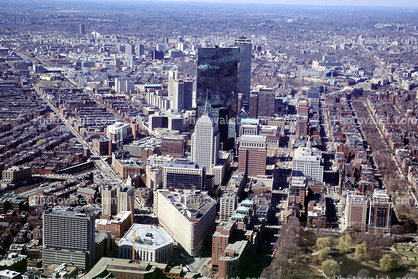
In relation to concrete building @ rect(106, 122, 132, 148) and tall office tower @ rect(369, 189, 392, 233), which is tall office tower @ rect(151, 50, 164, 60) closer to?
concrete building @ rect(106, 122, 132, 148)

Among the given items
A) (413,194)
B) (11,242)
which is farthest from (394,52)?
(11,242)

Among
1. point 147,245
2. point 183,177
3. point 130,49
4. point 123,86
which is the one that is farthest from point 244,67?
point 130,49

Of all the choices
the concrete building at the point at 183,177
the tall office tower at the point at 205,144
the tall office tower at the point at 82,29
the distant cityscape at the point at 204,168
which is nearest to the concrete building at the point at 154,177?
the distant cityscape at the point at 204,168

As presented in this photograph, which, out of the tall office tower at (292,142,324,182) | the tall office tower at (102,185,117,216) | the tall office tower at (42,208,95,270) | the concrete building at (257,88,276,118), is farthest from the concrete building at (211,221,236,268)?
the concrete building at (257,88,276,118)

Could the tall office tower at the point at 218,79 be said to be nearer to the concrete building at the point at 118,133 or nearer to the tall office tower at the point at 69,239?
the concrete building at the point at 118,133

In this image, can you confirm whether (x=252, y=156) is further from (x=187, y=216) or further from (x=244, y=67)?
(x=244, y=67)

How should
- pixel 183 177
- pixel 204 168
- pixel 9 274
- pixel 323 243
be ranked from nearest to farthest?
1. pixel 9 274
2. pixel 323 243
3. pixel 183 177
4. pixel 204 168
